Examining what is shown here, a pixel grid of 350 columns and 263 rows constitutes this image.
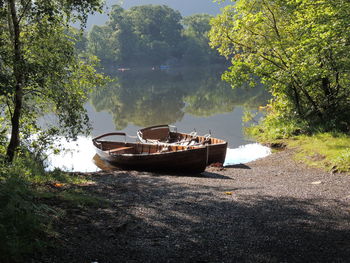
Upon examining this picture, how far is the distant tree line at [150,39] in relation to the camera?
4633 inches

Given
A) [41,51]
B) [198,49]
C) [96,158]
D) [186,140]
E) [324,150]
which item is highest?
[198,49]

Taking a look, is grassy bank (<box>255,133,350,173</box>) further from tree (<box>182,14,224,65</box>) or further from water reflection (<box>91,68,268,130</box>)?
tree (<box>182,14,224,65</box>)

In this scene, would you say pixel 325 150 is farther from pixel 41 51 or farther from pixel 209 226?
pixel 41 51

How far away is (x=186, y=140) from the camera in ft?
63.1

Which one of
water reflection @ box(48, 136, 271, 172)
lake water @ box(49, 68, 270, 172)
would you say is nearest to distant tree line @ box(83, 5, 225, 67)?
lake water @ box(49, 68, 270, 172)

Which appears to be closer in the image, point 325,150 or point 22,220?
point 22,220

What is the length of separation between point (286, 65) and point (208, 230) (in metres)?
13.6

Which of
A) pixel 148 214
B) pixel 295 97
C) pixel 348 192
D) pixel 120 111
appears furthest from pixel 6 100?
pixel 120 111

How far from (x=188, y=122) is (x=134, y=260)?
84.7 feet

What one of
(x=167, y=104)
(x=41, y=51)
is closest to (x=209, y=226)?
(x=41, y=51)

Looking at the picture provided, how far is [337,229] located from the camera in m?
6.45

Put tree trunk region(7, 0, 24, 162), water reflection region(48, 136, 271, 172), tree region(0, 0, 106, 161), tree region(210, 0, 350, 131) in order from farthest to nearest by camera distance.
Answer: water reflection region(48, 136, 271, 172) < tree region(210, 0, 350, 131) < tree region(0, 0, 106, 161) < tree trunk region(7, 0, 24, 162)

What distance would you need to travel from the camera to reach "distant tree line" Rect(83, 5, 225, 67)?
118 m

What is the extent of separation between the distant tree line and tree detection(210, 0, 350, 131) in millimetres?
94545
